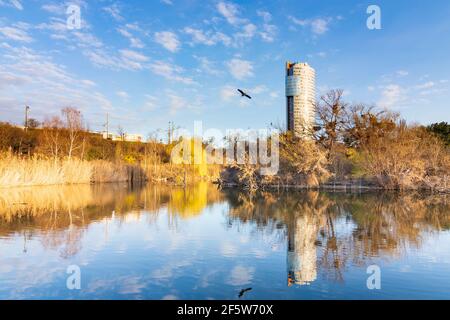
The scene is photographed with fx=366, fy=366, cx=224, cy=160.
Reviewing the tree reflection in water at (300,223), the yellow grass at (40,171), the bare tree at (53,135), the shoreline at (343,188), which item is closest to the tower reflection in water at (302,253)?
the tree reflection in water at (300,223)

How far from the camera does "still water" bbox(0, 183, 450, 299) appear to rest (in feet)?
Answer: 16.1

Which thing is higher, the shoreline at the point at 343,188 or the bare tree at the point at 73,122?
the bare tree at the point at 73,122

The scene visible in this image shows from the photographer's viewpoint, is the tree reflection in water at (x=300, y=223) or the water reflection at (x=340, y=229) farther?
the tree reflection in water at (x=300, y=223)

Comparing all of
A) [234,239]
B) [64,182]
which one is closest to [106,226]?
[234,239]

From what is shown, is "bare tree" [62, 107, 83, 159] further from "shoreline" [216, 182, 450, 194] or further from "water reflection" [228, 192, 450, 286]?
"water reflection" [228, 192, 450, 286]

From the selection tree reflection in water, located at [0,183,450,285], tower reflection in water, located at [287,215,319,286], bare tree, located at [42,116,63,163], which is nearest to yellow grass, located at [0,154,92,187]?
bare tree, located at [42,116,63,163]

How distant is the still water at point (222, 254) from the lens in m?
4.91

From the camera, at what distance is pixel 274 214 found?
12.1 meters

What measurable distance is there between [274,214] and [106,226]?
17.5ft

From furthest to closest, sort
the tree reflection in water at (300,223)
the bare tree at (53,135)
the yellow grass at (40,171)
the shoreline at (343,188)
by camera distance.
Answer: the bare tree at (53,135) < the shoreline at (343,188) < the yellow grass at (40,171) < the tree reflection in water at (300,223)

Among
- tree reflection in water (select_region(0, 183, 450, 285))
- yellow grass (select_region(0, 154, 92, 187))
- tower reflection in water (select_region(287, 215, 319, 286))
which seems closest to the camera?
tower reflection in water (select_region(287, 215, 319, 286))

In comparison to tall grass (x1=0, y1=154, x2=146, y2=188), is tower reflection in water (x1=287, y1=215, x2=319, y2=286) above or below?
below

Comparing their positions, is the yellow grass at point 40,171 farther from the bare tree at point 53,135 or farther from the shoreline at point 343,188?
the shoreline at point 343,188

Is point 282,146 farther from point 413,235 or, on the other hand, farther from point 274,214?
point 413,235
